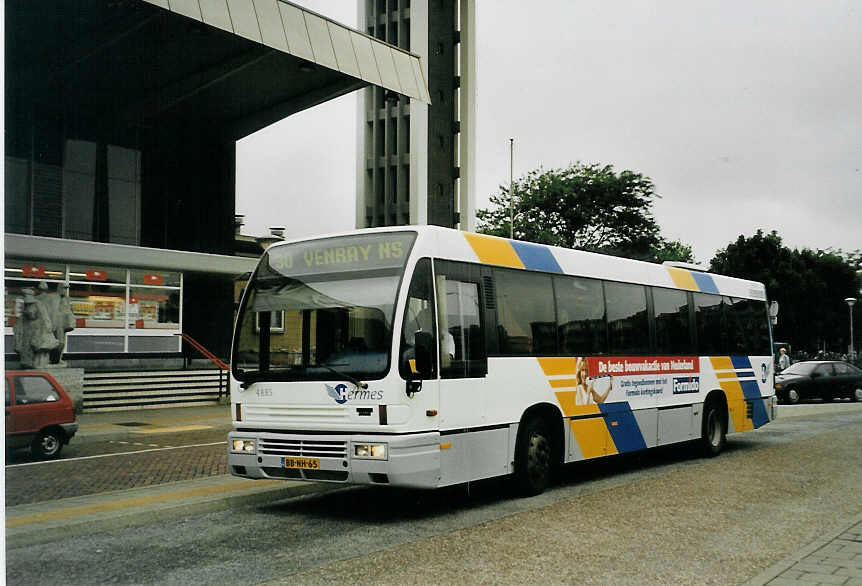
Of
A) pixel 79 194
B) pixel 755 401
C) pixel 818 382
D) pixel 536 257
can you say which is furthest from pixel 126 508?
pixel 818 382

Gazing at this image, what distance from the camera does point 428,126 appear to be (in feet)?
209

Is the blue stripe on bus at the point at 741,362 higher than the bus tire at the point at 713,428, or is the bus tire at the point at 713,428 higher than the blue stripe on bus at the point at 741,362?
the blue stripe on bus at the point at 741,362

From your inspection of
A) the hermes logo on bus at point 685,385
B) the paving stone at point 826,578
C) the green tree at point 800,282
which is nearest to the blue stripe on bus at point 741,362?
the hermes logo on bus at point 685,385

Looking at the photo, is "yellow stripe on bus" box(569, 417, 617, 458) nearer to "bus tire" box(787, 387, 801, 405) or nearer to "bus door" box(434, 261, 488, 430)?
"bus door" box(434, 261, 488, 430)

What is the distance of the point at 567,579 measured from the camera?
6488mm

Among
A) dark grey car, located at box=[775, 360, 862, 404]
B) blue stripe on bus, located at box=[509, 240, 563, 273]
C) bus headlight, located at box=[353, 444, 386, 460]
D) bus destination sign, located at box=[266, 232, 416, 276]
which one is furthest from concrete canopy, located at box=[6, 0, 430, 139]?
dark grey car, located at box=[775, 360, 862, 404]

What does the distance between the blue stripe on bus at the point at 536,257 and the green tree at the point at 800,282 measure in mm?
50383

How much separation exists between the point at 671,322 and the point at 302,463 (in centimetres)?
708

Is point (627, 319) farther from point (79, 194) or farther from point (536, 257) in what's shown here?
point (79, 194)

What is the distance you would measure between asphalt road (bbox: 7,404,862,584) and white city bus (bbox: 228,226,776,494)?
0.57 meters

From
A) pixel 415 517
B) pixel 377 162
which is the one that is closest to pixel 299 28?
pixel 415 517

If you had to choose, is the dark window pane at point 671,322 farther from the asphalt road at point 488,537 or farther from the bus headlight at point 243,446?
the bus headlight at point 243,446

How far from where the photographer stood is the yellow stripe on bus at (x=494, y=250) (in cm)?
1020

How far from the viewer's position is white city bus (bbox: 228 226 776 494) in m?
8.83
